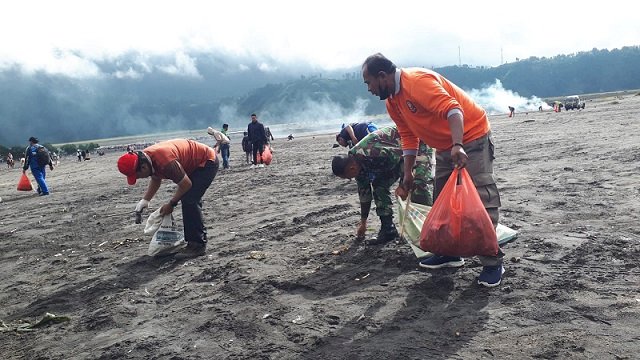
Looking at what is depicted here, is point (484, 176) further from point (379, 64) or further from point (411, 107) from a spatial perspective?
point (379, 64)

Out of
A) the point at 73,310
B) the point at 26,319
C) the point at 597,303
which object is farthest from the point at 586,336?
the point at 26,319

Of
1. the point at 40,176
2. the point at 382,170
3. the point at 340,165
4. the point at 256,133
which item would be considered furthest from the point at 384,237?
the point at 40,176

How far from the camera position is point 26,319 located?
4.18 metres

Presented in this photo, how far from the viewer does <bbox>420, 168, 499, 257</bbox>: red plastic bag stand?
3.19 m

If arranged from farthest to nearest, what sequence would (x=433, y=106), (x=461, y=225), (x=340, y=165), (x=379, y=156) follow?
(x=379, y=156) → (x=340, y=165) → (x=433, y=106) → (x=461, y=225)

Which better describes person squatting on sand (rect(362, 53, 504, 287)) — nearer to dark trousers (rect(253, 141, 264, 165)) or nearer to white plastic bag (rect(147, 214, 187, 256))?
white plastic bag (rect(147, 214, 187, 256))

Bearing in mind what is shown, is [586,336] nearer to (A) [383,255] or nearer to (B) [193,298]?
(A) [383,255]

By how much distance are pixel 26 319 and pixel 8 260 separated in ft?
9.06

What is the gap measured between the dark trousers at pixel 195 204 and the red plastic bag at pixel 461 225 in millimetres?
2936

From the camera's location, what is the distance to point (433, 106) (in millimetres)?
3311

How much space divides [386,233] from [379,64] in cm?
205

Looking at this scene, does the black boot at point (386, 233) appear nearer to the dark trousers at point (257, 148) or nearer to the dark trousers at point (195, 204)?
the dark trousers at point (195, 204)

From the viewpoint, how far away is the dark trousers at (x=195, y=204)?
17.6ft

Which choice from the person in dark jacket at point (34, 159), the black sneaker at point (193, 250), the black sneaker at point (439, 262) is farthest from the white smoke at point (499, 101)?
the black sneaker at point (439, 262)
